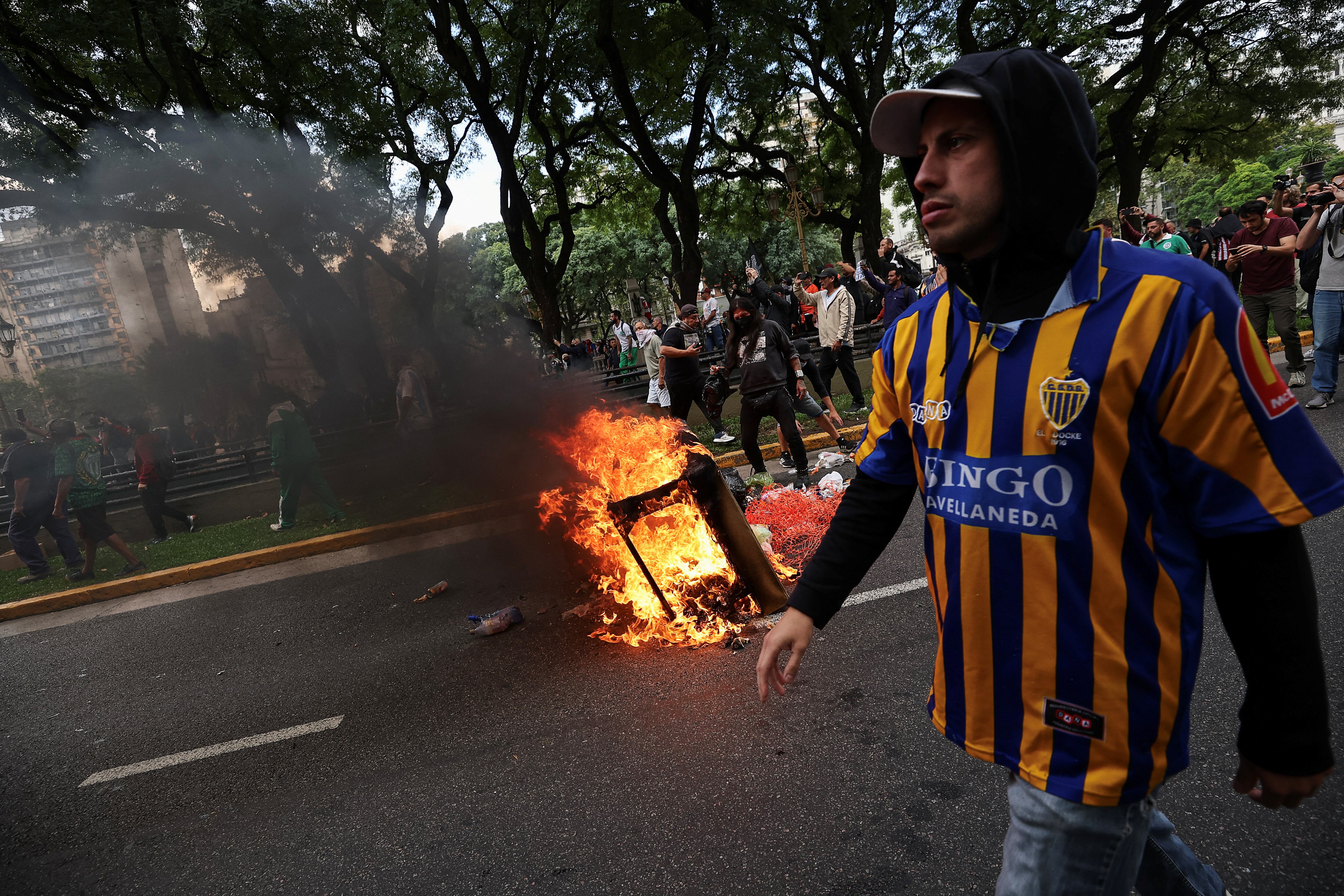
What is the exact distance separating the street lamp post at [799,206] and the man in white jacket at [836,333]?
2.97 meters

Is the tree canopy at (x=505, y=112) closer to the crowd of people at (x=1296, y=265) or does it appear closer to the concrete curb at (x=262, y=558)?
the concrete curb at (x=262, y=558)

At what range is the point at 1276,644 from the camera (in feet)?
3.64

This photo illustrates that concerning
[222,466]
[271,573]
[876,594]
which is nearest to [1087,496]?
[876,594]

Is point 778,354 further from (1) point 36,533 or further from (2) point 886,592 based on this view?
(1) point 36,533

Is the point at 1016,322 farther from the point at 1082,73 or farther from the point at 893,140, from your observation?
the point at 1082,73

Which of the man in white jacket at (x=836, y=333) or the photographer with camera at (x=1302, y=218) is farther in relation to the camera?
the man in white jacket at (x=836, y=333)

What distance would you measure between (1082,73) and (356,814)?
70.1ft

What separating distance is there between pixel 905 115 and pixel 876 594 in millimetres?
3426

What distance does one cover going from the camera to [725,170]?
70.8ft

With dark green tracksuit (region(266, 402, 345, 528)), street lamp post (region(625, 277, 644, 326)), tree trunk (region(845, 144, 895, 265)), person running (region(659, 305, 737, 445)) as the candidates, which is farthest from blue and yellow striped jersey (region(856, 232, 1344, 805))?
street lamp post (region(625, 277, 644, 326))

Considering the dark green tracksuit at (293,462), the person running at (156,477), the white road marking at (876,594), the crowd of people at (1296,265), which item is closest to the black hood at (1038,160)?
the white road marking at (876,594)

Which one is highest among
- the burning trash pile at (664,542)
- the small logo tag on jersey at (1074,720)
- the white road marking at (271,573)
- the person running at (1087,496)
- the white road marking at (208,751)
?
the person running at (1087,496)

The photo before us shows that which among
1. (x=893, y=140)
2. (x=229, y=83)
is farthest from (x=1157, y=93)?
(x=893, y=140)

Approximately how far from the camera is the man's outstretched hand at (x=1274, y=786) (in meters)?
1.12
